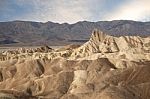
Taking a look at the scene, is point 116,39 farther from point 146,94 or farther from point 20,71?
point 146,94

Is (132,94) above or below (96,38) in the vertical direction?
below

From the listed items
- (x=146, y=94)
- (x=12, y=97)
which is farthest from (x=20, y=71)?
(x=146, y=94)

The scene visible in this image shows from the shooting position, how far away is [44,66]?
77125mm

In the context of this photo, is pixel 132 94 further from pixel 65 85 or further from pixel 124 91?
pixel 65 85

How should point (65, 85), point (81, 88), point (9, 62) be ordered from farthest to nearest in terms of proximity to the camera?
1. point (9, 62)
2. point (65, 85)
3. point (81, 88)

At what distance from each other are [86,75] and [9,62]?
28512 mm

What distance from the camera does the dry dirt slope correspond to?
4567 cm

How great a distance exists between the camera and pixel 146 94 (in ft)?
129

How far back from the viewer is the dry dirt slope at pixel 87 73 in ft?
150

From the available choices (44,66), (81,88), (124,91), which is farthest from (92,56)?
(124,91)

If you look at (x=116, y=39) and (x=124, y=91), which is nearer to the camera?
(x=124, y=91)

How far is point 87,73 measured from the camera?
61.8 meters

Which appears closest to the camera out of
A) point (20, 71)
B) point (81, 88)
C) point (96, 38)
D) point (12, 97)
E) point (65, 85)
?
point (12, 97)

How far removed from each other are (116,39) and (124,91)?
4943cm
